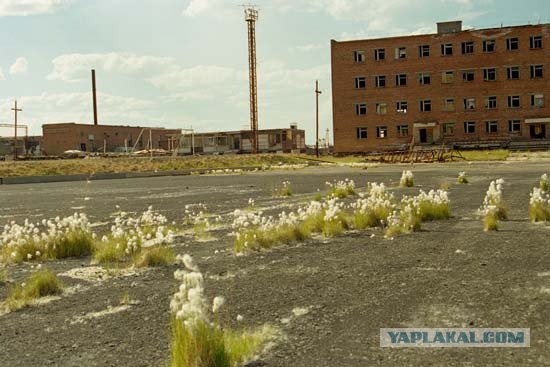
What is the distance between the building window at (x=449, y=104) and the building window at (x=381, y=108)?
6.83m

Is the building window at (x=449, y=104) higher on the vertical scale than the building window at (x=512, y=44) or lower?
lower

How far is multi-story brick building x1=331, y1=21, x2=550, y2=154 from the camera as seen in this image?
2564 inches

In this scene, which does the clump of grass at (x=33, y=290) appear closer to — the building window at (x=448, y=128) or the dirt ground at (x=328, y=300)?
the dirt ground at (x=328, y=300)

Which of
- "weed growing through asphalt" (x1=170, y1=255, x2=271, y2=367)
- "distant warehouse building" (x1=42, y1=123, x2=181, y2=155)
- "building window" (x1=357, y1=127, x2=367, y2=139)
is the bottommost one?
"weed growing through asphalt" (x1=170, y1=255, x2=271, y2=367)

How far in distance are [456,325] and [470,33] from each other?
68.2 metres

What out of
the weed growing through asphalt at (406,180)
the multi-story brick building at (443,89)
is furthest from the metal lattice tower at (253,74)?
the weed growing through asphalt at (406,180)

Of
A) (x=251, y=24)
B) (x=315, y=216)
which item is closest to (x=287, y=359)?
(x=315, y=216)

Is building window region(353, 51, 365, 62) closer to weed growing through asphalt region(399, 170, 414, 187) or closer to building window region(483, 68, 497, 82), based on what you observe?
building window region(483, 68, 497, 82)

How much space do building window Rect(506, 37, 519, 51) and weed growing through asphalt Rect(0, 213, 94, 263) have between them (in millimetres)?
65488

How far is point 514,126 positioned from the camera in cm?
6556

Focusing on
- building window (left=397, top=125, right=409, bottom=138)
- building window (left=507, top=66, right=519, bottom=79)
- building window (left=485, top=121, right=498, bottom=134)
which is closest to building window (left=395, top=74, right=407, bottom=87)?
building window (left=397, top=125, right=409, bottom=138)

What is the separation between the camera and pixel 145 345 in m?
5.02

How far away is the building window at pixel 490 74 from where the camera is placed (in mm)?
66500

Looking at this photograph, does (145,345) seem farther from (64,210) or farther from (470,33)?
(470,33)
